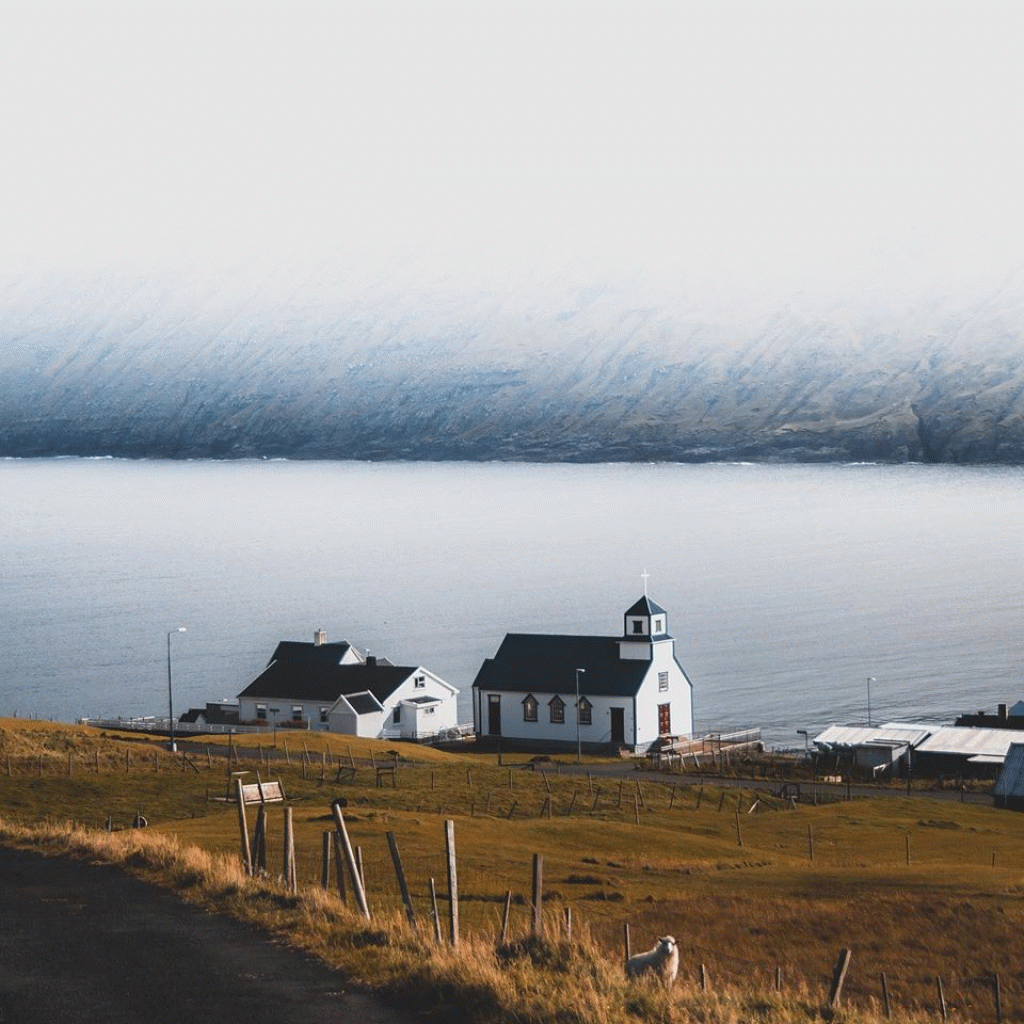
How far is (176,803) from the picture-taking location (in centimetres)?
4697

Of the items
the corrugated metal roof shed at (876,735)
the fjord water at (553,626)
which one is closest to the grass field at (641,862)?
the corrugated metal roof shed at (876,735)

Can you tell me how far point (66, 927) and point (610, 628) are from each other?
377 feet

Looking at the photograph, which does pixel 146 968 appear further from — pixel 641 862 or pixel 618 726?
pixel 618 726

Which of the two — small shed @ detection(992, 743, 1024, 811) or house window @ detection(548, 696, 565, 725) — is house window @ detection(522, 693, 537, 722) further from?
small shed @ detection(992, 743, 1024, 811)

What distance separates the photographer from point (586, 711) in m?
82.1

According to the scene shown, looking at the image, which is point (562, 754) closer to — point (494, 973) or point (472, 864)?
point (472, 864)

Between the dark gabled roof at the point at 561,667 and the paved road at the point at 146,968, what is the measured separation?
2367 inches

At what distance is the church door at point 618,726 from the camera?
3194 inches

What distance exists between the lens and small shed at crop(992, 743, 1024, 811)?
207 ft

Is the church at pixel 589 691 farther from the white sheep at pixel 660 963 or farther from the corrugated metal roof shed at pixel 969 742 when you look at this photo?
the white sheep at pixel 660 963

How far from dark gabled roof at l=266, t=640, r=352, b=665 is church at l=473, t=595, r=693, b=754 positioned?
32.4 ft

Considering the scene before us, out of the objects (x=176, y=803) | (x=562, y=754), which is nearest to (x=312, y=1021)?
(x=176, y=803)

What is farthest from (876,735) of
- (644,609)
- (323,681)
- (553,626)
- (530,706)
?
(553,626)

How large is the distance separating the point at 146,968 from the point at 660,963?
231 inches
